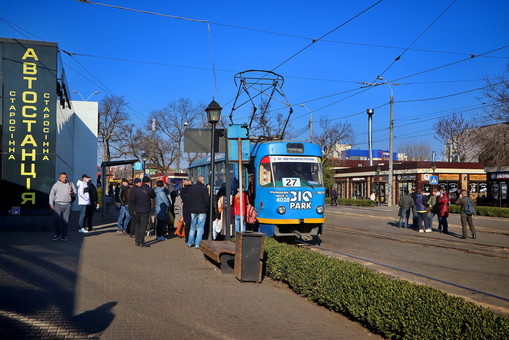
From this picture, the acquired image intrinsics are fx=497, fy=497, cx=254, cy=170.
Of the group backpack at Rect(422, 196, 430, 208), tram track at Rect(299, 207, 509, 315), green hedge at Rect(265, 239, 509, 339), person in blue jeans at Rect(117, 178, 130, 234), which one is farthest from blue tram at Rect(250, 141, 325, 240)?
backpack at Rect(422, 196, 430, 208)

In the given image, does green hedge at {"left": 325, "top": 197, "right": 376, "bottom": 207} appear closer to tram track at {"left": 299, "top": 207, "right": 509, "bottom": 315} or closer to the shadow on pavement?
tram track at {"left": 299, "top": 207, "right": 509, "bottom": 315}

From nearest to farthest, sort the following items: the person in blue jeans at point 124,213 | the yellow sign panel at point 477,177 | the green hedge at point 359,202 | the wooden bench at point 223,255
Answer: the wooden bench at point 223,255 → the person in blue jeans at point 124,213 → the green hedge at point 359,202 → the yellow sign panel at point 477,177

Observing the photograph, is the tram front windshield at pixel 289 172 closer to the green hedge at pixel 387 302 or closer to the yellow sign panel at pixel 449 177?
the green hedge at pixel 387 302

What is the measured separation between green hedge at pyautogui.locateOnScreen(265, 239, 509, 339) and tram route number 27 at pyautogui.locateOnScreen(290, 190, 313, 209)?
4.92m

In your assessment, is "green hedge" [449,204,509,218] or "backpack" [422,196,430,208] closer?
"backpack" [422,196,430,208]

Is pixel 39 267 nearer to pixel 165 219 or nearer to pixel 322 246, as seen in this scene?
pixel 165 219

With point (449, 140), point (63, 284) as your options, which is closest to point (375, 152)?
point (449, 140)

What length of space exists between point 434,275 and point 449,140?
60023mm

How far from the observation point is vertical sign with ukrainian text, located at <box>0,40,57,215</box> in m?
15.3

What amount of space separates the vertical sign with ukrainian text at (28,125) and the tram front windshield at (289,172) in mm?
6963

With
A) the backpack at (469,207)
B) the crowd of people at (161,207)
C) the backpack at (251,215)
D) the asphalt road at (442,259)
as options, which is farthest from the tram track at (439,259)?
the crowd of people at (161,207)

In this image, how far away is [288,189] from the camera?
13.5m

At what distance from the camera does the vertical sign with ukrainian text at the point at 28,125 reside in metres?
15.3

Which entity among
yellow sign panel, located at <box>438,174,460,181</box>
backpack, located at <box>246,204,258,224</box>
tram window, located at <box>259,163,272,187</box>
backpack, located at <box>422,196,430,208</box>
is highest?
yellow sign panel, located at <box>438,174,460,181</box>
